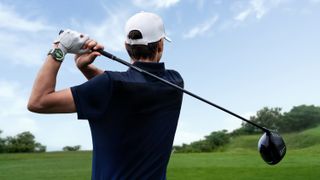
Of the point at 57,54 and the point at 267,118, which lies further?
the point at 267,118

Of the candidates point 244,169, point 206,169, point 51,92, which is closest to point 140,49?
point 51,92

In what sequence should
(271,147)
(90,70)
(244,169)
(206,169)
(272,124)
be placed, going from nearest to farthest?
(90,70), (271,147), (244,169), (206,169), (272,124)

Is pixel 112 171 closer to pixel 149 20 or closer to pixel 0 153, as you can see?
pixel 149 20

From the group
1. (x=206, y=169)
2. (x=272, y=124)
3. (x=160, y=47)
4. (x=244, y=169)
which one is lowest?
(x=160, y=47)

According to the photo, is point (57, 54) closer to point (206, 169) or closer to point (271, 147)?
point (271, 147)

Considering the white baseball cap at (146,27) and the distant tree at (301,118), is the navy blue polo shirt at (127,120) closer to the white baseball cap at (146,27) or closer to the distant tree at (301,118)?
the white baseball cap at (146,27)

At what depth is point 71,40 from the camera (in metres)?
2.62

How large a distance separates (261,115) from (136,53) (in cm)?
2196

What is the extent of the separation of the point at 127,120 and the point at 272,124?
22.0 m

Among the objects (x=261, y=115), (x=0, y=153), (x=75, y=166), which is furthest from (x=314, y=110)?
(x=75, y=166)

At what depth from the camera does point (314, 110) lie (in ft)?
97.9

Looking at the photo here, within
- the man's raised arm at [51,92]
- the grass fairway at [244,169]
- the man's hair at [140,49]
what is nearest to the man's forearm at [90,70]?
the man's hair at [140,49]

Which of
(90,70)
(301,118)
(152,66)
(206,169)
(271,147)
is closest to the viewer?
(152,66)

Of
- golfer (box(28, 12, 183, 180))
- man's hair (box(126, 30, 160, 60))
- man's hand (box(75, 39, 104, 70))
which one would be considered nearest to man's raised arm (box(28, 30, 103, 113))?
golfer (box(28, 12, 183, 180))
